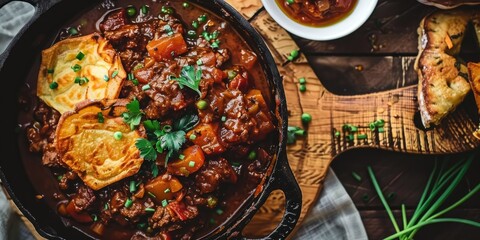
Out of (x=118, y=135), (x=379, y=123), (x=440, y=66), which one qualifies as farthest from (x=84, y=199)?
(x=440, y=66)

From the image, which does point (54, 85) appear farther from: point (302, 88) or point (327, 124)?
point (327, 124)

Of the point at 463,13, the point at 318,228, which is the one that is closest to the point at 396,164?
the point at 318,228

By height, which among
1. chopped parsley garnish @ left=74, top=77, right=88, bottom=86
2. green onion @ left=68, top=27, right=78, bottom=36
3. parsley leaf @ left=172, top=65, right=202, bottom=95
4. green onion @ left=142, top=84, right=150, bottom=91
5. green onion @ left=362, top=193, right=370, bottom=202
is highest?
parsley leaf @ left=172, top=65, right=202, bottom=95

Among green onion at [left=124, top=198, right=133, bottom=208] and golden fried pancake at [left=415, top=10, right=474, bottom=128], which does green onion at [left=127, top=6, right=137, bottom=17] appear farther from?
golden fried pancake at [left=415, top=10, right=474, bottom=128]

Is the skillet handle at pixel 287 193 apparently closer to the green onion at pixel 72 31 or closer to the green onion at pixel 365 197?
the green onion at pixel 365 197

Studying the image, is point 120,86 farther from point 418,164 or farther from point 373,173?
point 418,164

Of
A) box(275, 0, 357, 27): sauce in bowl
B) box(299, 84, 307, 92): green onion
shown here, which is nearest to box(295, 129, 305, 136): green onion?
box(299, 84, 307, 92): green onion

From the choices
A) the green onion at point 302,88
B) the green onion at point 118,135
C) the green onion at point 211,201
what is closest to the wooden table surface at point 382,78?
the green onion at point 302,88
